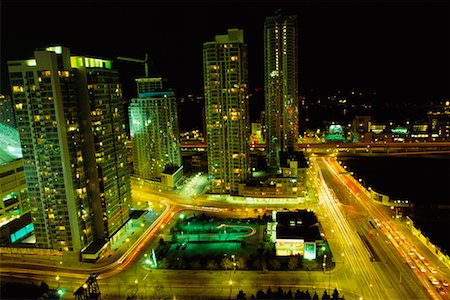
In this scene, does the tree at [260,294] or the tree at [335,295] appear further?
the tree at [260,294]

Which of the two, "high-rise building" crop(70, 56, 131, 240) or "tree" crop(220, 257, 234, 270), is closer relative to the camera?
"tree" crop(220, 257, 234, 270)

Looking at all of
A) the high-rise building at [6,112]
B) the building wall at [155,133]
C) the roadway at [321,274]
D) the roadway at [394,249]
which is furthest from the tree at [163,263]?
the high-rise building at [6,112]

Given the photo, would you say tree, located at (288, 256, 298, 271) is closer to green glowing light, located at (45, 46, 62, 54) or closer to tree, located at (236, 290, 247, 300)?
tree, located at (236, 290, 247, 300)

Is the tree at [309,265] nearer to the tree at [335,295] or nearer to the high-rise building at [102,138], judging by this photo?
the tree at [335,295]

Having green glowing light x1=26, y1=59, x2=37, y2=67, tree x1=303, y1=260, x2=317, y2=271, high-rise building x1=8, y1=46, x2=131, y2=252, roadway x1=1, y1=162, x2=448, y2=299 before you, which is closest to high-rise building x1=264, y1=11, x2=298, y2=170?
roadway x1=1, y1=162, x2=448, y2=299

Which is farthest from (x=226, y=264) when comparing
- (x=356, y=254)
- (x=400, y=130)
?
(x=400, y=130)
